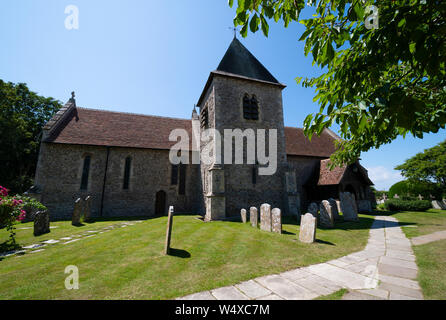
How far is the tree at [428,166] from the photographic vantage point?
743 inches

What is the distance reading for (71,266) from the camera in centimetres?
461

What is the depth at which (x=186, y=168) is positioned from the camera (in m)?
16.9

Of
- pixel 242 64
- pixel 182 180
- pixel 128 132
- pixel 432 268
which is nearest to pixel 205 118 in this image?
pixel 242 64

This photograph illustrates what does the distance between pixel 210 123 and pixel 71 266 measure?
11.7 m

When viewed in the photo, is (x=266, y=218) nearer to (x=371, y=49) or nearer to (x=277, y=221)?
(x=277, y=221)

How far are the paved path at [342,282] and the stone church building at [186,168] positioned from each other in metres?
7.66

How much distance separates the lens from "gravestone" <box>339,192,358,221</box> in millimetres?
11188

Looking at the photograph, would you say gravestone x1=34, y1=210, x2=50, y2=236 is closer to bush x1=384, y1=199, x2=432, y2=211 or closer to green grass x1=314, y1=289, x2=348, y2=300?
green grass x1=314, y1=289, x2=348, y2=300

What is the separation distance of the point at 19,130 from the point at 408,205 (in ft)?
125

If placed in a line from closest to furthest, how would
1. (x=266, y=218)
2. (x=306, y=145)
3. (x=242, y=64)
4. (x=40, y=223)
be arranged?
(x=40, y=223) < (x=266, y=218) < (x=242, y=64) < (x=306, y=145)

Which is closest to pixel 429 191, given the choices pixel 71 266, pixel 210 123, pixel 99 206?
pixel 210 123

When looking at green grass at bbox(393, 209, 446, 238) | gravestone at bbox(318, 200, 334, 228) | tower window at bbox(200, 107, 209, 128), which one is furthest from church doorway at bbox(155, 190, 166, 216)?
green grass at bbox(393, 209, 446, 238)
